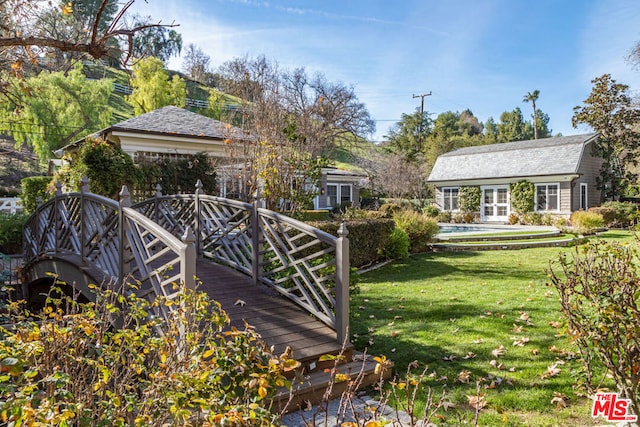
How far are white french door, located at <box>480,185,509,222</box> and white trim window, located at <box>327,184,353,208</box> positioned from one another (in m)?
8.79

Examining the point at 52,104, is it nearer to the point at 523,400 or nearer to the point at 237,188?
the point at 237,188

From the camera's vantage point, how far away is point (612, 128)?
79.1 feet

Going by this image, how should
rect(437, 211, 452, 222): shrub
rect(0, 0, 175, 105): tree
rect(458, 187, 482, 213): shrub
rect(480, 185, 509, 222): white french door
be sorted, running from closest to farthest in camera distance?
A: rect(0, 0, 175, 105): tree
rect(480, 185, 509, 222): white french door
rect(458, 187, 482, 213): shrub
rect(437, 211, 452, 222): shrub

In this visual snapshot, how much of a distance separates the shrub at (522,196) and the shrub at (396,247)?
1589 centimetres

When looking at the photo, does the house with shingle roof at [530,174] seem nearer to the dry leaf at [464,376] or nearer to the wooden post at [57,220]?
the dry leaf at [464,376]

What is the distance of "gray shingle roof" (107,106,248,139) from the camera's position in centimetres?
1443

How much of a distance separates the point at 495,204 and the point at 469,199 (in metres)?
1.67

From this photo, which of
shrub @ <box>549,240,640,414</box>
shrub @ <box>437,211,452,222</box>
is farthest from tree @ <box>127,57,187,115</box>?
shrub @ <box>549,240,640,414</box>

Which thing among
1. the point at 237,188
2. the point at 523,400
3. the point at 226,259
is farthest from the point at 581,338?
the point at 237,188

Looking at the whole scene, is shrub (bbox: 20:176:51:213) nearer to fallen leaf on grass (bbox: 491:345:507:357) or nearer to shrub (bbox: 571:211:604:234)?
fallen leaf on grass (bbox: 491:345:507:357)

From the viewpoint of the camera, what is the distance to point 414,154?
1612 inches

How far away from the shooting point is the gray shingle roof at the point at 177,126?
47.3 ft

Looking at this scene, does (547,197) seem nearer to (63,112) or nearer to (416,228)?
(416,228)

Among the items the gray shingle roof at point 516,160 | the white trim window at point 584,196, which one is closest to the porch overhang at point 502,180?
the gray shingle roof at point 516,160
